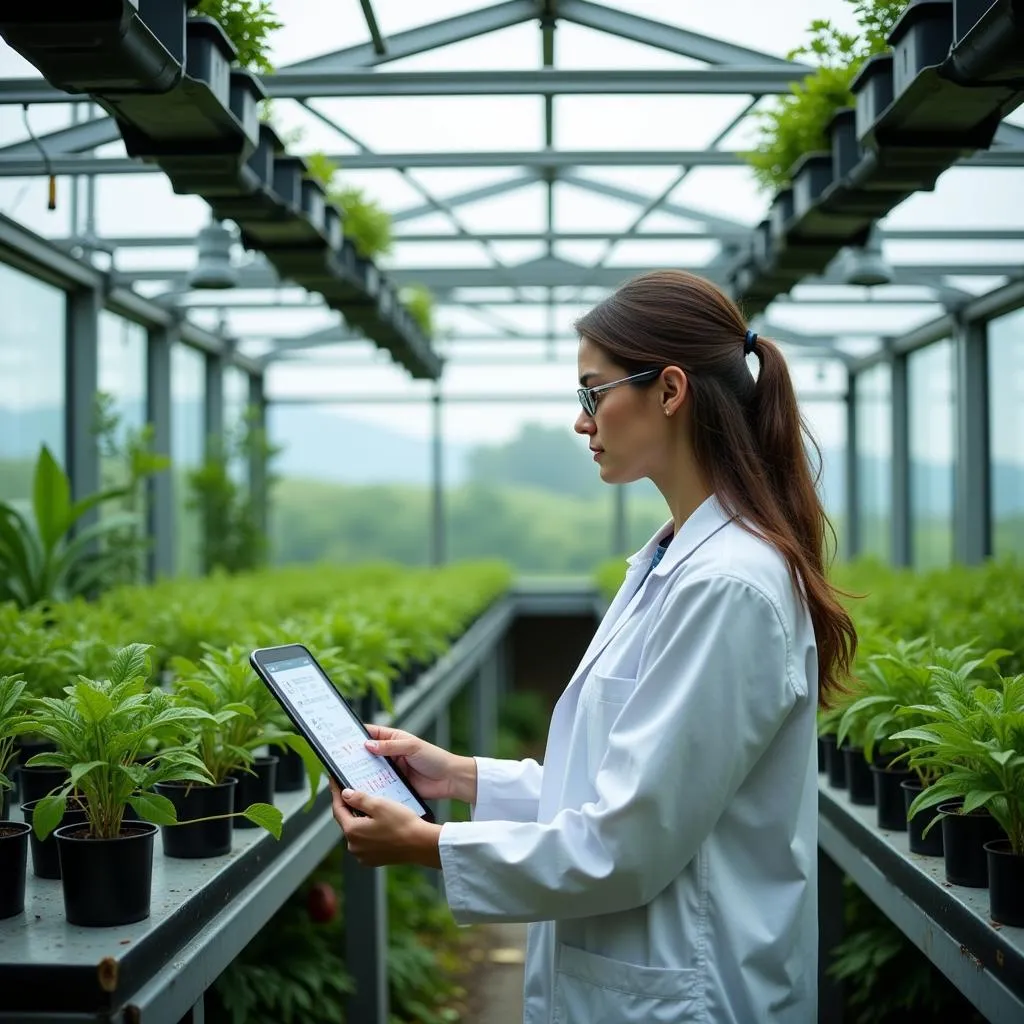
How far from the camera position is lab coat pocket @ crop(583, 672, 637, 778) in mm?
1736

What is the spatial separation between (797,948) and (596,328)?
960 mm

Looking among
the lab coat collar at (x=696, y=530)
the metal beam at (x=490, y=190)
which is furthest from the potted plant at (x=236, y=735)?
the metal beam at (x=490, y=190)

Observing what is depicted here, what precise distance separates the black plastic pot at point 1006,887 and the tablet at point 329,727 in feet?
3.05

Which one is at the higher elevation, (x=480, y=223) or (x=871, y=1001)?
(x=480, y=223)

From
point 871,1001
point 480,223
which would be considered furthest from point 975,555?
point 871,1001

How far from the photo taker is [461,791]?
2084mm

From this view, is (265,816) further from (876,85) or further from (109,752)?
(876,85)

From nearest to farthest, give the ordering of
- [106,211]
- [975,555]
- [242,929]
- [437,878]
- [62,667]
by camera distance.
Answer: [242,929]
[62,667]
[437,878]
[106,211]
[975,555]

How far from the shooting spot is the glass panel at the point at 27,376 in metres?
7.10

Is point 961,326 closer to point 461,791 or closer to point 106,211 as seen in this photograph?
point 106,211

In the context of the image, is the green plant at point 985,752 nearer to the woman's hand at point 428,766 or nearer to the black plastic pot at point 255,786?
the woman's hand at point 428,766

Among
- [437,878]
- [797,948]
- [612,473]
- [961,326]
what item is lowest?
[437,878]

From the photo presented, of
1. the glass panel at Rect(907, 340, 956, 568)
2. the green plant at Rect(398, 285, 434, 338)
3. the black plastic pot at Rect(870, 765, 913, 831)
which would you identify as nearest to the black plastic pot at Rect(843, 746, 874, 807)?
the black plastic pot at Rect(870, 765, 913, 831)

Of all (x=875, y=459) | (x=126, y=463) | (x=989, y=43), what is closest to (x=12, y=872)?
(x=989, y=43)
